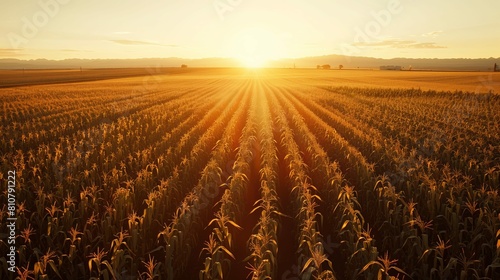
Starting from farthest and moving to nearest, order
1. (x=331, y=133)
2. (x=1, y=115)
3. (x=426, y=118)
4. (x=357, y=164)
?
(x=1, y=115) → (x=426, y=118) → (x=331, y=133) → (x=357, y=164)

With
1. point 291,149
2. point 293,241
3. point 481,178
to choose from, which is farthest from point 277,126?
point 293,241

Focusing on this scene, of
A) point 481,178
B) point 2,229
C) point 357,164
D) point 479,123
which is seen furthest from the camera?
point 479,123

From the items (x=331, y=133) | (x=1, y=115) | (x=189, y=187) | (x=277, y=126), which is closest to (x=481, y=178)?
(x=331, y=133)

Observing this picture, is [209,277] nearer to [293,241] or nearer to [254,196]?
[293,241]

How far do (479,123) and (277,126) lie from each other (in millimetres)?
9822

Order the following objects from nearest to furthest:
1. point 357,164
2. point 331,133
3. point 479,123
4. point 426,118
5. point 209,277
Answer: point 209,277
point 357,164
point 331,133
point 479,123
point 426,118

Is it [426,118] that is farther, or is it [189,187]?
[426,118]

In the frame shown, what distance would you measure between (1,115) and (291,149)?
62.4 feet

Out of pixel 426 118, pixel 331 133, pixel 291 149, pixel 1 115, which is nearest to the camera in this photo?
pixel 291 149

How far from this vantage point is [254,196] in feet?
29.3

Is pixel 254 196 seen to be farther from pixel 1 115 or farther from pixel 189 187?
pixel 1 115

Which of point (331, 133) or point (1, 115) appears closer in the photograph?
point (331, 133)

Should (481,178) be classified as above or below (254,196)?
above

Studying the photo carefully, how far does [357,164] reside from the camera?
32.1 ft
